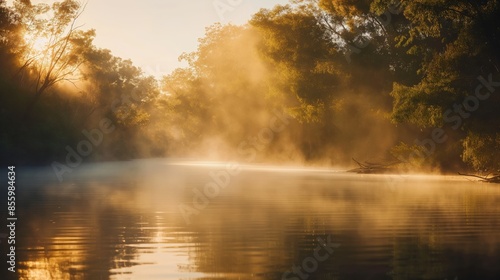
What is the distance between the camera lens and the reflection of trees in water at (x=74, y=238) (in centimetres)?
Answer: 1113

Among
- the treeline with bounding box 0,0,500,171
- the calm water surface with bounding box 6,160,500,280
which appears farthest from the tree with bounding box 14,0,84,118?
the calm water surface with bounding box 6,160,500,280

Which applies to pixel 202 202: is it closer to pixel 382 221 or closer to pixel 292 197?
pixel 292 197

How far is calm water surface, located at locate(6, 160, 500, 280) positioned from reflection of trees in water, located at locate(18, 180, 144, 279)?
0.07 feet

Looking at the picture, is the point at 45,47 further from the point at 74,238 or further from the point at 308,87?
the point at 74,238

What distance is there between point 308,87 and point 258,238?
47.8 m

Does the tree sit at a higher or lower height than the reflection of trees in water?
higher

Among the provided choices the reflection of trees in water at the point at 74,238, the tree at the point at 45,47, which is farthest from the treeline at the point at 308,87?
→ the reflection of trees in water at the point at 74,238

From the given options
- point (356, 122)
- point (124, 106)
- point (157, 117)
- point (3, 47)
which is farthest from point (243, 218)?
point (157, 117)

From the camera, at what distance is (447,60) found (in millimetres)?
40844

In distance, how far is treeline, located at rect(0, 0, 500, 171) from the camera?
40656mm

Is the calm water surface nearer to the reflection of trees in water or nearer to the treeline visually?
the reflection of trees in water

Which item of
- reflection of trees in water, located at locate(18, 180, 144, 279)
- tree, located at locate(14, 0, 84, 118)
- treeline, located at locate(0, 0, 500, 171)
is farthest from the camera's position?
tree, located at locate(14, 0, 84, 118)

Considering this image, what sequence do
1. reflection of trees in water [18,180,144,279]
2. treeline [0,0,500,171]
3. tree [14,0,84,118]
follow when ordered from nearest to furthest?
1. reflection of trees in water [18,180,144,279]
2. treeline [0,0,500,171]
3. tree [14,0,84,118]

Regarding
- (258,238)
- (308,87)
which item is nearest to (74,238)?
(258,238)
